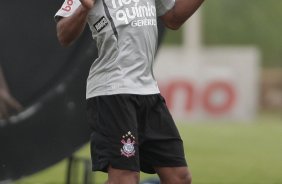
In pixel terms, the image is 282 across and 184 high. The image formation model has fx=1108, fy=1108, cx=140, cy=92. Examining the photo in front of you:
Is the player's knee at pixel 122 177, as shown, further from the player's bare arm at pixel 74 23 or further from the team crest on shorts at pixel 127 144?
the player's bare arm at pixel 74 23

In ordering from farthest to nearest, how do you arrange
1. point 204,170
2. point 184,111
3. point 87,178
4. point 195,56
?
1. point 195,56
2. point 184,111
3. point 204,170
4. point 87,178

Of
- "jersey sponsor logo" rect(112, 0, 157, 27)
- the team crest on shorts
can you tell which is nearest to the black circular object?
"jersey sponsor logo" rect(112, 0, 157, 27)

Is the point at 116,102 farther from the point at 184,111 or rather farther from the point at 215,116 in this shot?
the point at 215,116

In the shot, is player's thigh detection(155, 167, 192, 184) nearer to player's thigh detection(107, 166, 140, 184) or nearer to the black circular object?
player's thigh detection(107, 166, 140, 184)

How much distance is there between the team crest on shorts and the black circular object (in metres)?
2.01

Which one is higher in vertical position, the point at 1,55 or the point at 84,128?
the point at 1,55

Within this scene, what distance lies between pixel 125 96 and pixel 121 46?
27 cm

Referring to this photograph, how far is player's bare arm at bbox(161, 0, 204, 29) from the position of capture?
6305 mm

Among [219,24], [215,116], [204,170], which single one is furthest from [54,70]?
[219,24]

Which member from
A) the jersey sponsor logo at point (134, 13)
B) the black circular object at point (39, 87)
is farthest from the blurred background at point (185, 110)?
the jersey sponsor logo at point (134, 13)

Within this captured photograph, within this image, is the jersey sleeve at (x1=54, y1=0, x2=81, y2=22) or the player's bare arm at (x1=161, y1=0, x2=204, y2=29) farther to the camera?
the player's bare arm at (x1=161, y1=0, x2=204, y2=29)

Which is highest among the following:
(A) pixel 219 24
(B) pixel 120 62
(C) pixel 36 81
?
(B) pixel 120 62

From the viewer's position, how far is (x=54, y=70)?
804 cm

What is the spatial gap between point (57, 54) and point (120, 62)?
7.17 ft
